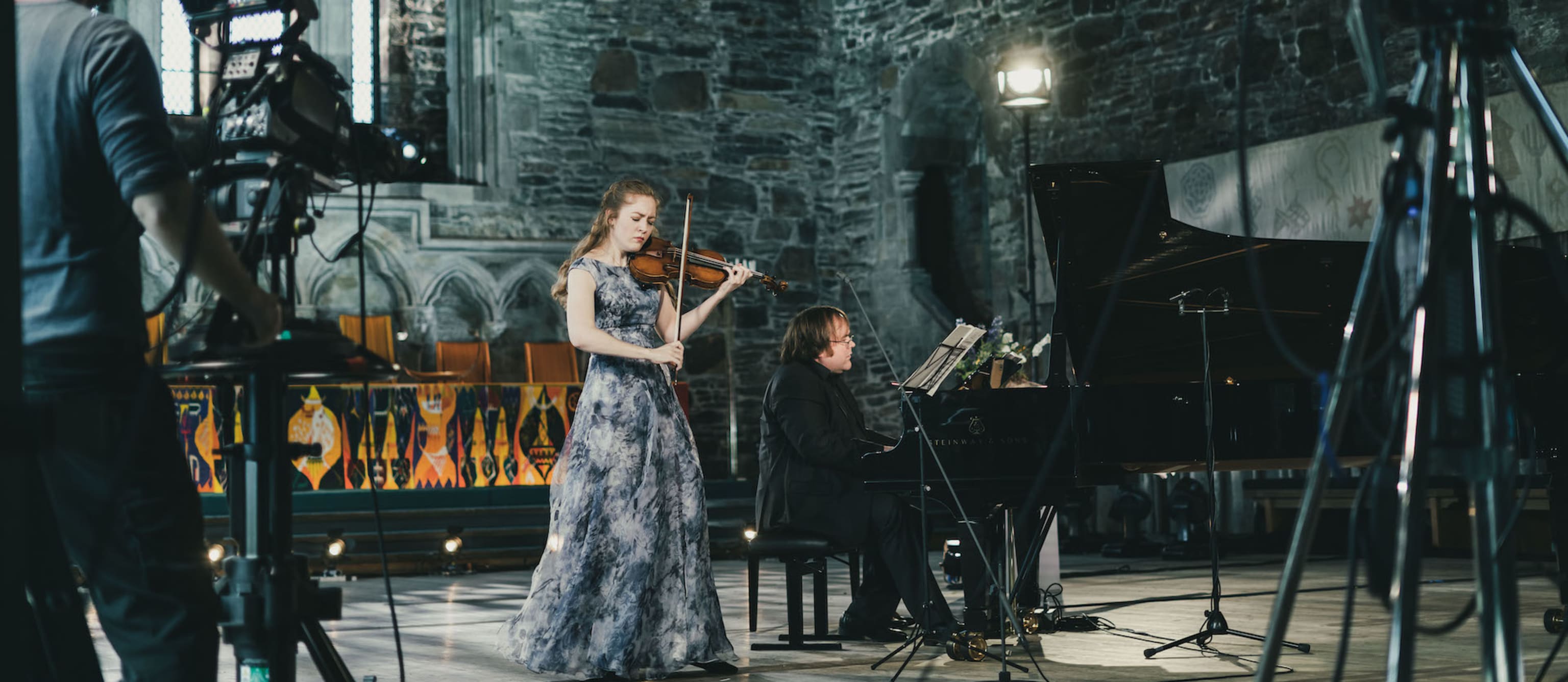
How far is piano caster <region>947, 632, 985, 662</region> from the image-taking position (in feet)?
15.0

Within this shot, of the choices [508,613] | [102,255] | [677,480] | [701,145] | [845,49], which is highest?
[845,49]

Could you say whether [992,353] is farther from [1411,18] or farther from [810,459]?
[1411,18]

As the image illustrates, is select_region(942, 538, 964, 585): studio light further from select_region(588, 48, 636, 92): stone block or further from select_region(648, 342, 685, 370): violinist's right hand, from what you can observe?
select_region(588, 48, 636, 92): stone block

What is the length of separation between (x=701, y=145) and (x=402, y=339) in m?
3.00

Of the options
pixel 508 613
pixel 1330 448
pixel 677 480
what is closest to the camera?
pixel 1330 448

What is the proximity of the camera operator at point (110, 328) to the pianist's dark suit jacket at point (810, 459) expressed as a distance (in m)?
3.04

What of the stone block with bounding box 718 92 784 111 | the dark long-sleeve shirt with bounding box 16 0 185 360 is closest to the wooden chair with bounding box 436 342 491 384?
the stone block with bounding box 718 92 784 111

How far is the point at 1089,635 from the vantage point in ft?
17.5

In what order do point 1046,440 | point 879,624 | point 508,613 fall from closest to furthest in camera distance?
point 1046,440, point 879,624, point 508,613

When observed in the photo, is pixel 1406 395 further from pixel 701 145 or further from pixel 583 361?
pixel 701 145

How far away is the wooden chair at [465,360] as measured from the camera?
36.8 feet

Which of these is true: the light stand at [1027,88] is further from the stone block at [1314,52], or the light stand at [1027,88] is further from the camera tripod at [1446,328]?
the camera tripod at [1446,328]

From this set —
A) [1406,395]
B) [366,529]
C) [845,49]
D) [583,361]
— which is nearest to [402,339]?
[583,361]

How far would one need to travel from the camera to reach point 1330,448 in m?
1.81
